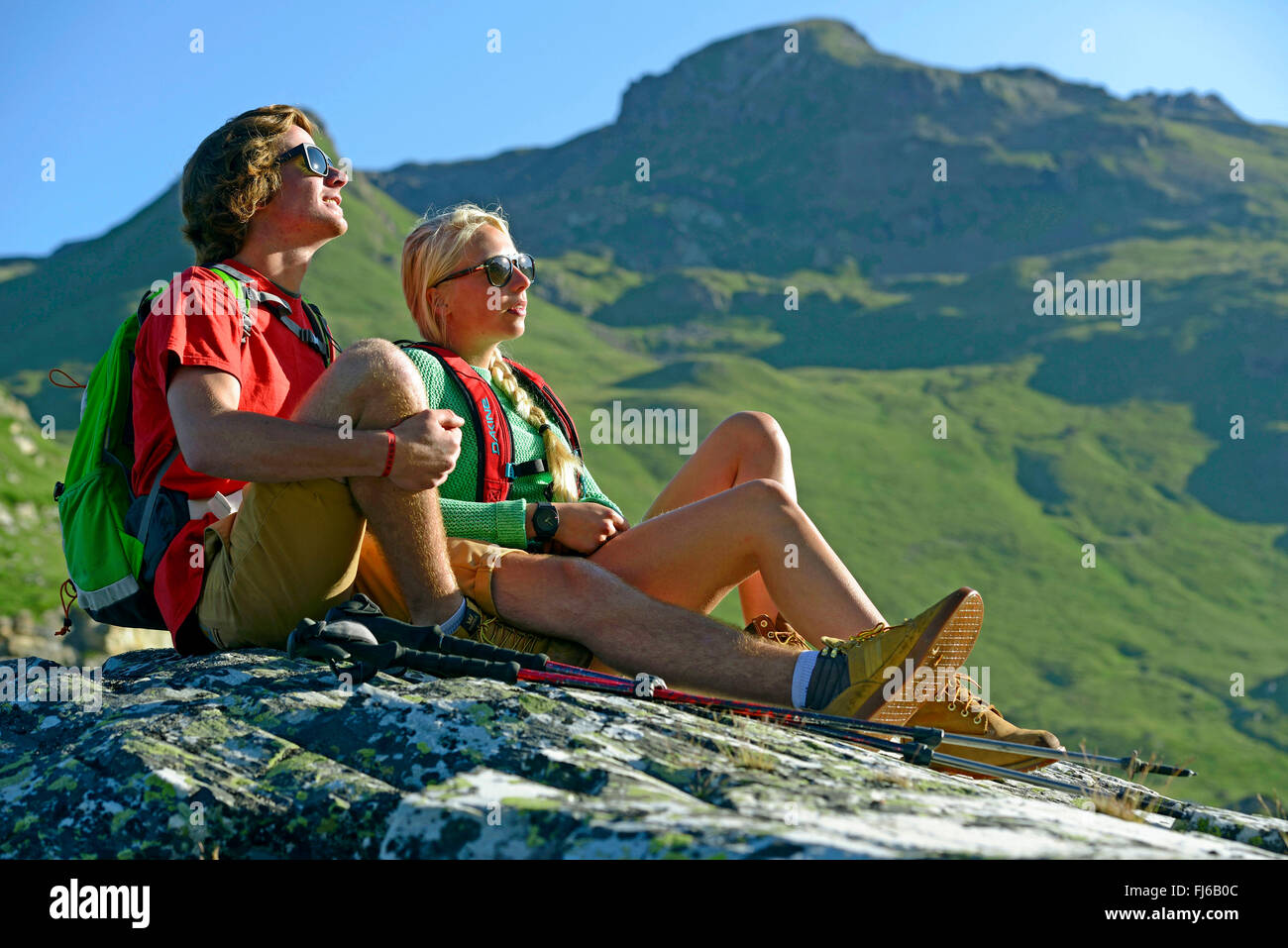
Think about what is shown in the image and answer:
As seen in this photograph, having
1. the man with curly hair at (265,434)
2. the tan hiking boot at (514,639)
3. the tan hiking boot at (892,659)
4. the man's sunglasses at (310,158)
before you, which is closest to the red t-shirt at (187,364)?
the man with curly hair at (265,434)

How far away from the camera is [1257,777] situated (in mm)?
108750

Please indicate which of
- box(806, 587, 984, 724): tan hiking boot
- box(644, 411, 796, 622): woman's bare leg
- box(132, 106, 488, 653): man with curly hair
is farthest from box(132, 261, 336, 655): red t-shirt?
box(806, 587, 984, 724): tan hiking boot

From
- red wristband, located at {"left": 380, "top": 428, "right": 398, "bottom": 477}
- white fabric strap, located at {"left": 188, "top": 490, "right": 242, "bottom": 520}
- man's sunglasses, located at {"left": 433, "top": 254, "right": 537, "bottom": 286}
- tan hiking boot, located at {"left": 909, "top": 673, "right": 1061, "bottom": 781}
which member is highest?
man's sunglasses, located at {"left": 433, "top": 254, "right": 537, "bottom": 286}

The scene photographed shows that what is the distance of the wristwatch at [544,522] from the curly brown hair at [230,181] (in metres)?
2.28

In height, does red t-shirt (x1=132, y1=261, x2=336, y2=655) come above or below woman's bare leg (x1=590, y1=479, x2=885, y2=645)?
above

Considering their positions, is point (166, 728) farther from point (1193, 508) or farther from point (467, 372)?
point (1193, 508)

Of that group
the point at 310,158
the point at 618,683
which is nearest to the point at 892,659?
the point at 618,683

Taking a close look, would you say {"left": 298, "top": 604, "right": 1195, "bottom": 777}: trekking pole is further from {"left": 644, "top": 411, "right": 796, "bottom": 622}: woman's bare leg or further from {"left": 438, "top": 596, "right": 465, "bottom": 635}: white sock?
{"left": 644, "top": 411, "right": 796, "bottom": 622}: woman's bare leg

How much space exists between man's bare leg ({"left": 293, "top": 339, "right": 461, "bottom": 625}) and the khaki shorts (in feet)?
0.44

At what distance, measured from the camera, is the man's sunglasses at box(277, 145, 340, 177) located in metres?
7.00

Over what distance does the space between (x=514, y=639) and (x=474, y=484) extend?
0.96m

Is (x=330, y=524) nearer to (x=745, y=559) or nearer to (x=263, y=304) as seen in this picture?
(x=263, y=304)
